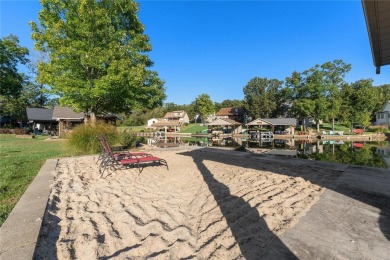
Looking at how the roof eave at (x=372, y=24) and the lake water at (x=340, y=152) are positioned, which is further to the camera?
the lake water at (x=340, y=152)

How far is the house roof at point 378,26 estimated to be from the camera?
2.95 m

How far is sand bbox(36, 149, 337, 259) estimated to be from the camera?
8.75 ft

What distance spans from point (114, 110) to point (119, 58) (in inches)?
187

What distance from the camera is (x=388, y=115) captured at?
47125 millimetres

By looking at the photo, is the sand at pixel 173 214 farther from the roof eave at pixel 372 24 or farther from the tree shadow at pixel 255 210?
the roof eave at pixel 372 24

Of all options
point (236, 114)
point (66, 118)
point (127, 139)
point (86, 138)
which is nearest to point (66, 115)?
point (66, 118)

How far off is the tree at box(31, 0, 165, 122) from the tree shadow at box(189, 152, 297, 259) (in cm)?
1119

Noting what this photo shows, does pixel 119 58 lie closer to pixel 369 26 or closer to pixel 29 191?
pixel 29 191

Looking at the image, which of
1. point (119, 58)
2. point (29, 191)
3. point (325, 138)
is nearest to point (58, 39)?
point (119, 58)

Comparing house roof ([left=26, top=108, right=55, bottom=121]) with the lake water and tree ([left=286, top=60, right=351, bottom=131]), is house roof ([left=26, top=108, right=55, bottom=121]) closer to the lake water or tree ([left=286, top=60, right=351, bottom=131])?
the lake water

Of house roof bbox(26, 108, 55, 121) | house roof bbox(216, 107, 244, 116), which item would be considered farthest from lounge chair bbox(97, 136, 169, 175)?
house roof bbox(216, 107, 244, 116)

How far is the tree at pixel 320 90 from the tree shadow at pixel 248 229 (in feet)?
133

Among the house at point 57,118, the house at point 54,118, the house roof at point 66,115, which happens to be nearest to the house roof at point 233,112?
the house at point 57,118

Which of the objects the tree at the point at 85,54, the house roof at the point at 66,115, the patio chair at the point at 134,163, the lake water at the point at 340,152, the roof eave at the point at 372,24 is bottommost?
the lake water at the point at 340,152
